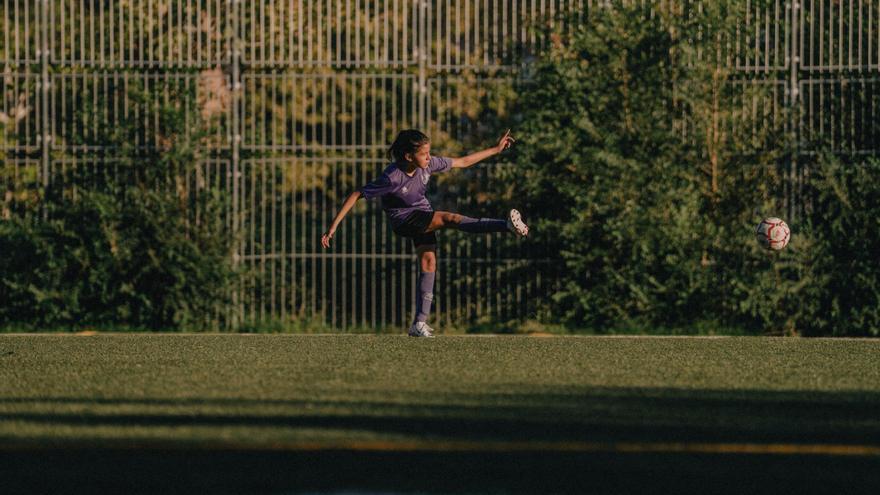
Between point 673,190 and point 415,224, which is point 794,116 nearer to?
point 673,190

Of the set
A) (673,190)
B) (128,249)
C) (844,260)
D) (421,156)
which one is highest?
(421,156)

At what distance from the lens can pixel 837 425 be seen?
22.2ft

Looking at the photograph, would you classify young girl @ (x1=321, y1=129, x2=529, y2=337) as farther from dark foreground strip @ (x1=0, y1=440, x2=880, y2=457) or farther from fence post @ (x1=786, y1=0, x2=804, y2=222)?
dark foreground strip @ (x1=0, y1=440, x2=880, y2=457)

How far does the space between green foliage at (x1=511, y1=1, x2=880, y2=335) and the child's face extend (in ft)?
7.66

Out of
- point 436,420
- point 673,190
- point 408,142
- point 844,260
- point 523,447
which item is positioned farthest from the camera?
point 673,190

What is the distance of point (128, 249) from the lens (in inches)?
582

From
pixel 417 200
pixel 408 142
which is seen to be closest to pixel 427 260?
pixel 417 200

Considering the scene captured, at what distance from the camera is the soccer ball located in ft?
45.0

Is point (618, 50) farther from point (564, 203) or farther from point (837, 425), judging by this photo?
point (837, 425)

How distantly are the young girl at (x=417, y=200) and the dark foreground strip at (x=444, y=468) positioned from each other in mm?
6714

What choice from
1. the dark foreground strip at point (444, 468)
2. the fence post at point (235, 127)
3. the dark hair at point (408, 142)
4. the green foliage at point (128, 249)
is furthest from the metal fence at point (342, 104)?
the dark foreground strip at point (444, 468)

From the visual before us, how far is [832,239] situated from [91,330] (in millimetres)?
7597

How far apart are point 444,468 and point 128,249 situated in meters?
9.82

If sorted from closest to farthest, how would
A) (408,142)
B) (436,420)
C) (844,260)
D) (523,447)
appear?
(523,447) → (436,420) → (408,142) → (844,260)
